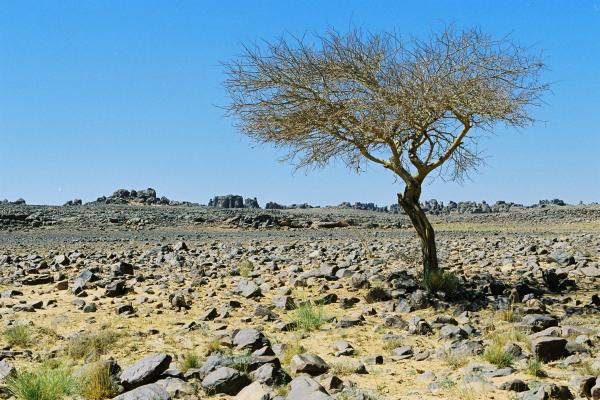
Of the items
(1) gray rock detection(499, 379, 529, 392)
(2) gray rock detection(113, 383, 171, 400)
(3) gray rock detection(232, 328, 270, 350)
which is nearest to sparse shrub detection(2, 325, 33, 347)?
(3) gray rock detection(232, 328, 270, 350)

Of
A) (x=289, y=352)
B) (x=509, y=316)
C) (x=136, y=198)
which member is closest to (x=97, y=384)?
(x=289, y=352)

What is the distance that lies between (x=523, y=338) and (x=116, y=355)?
16.3ft

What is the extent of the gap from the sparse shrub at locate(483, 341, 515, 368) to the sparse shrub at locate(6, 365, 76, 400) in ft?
13.9

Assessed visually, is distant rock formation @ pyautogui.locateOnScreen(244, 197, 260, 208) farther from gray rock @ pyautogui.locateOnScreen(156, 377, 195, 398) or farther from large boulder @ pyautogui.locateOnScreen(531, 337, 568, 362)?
gray rock @ pyautogui.locateOnScreen(156, 377, 195, 398)

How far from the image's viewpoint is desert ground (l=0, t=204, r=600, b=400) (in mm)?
5691

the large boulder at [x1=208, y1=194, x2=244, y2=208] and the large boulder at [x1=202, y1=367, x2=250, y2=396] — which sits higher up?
the large boulder at [x1=208, y1=194, x2=244, y2=208]

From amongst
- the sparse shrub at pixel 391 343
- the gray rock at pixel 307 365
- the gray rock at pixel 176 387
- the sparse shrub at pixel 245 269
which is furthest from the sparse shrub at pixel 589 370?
the sparse shrub at pixel 245 269

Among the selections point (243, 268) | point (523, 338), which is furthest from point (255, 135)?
point (523, 338)

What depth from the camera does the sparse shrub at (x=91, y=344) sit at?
23.3ft

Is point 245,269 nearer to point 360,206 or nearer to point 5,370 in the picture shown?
point 5,370

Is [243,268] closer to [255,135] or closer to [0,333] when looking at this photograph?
[255,135]

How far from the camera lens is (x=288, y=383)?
5.72 meters

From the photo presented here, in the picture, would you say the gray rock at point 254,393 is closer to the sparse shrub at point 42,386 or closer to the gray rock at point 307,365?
the gray rock at point 307,365

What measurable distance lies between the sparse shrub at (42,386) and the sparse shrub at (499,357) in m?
4.23
